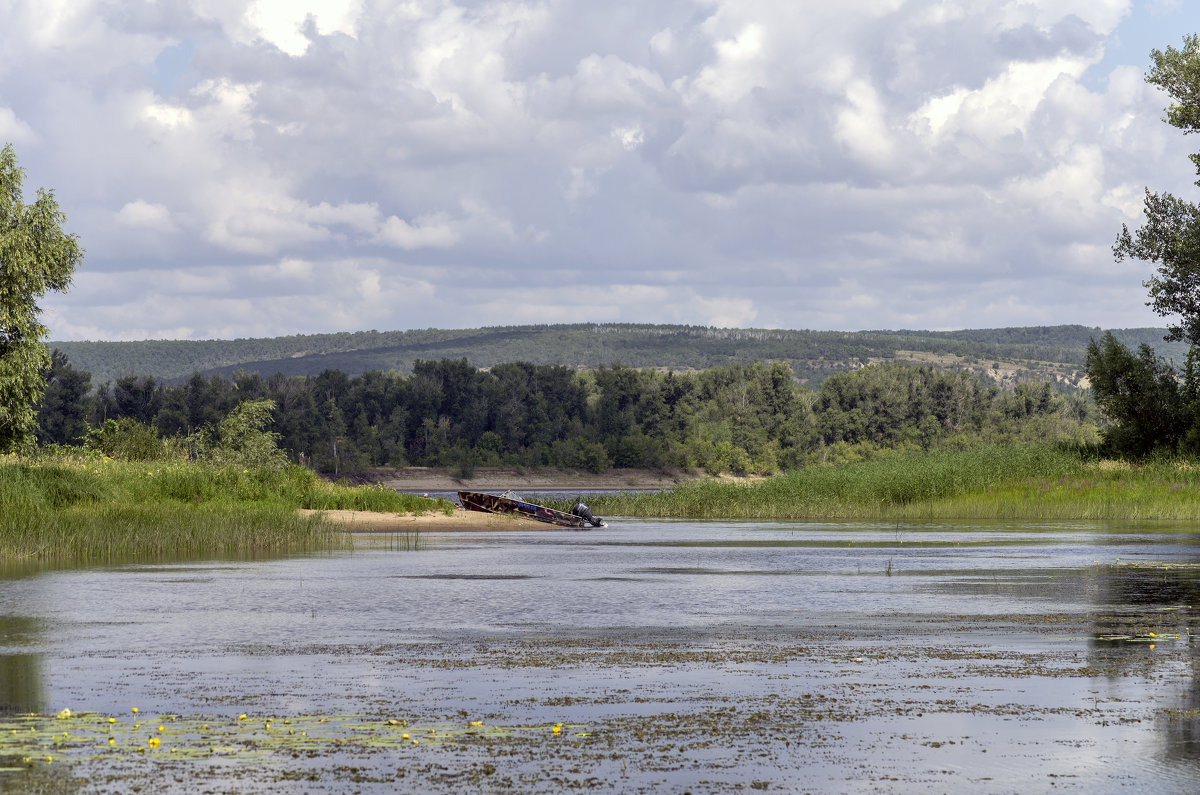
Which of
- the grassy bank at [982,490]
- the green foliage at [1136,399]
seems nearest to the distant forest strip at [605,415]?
the green foliage at [1136,399]

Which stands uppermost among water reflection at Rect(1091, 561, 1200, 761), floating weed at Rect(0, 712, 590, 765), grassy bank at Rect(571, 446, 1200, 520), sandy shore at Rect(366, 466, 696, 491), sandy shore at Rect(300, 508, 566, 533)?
floating weed at Rect(0, 712, 590, 765)

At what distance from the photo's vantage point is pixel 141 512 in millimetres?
38688

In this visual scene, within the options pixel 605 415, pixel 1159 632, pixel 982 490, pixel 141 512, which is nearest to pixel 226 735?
pixel 1159 632

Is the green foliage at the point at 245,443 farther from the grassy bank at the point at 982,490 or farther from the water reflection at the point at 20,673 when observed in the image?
the water reflection at the point at 20,673

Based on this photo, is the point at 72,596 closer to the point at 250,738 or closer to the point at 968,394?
the point at 250,738

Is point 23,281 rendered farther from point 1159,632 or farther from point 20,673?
point 1159,632

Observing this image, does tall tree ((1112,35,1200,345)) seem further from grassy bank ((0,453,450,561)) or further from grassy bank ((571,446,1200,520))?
grassy bank ((0,453,450,561))

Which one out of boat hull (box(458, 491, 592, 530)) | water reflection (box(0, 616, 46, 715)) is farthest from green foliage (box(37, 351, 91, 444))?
water reflection (box(0, 616, 46, 715))

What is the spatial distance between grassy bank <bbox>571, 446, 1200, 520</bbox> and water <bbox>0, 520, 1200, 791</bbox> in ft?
84.4

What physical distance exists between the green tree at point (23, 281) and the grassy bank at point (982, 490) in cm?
3591

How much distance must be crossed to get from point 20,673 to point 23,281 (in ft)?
99.6

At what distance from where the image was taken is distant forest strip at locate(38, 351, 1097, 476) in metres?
162

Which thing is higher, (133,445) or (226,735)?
(133,445)

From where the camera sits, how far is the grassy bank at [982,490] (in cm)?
5722
